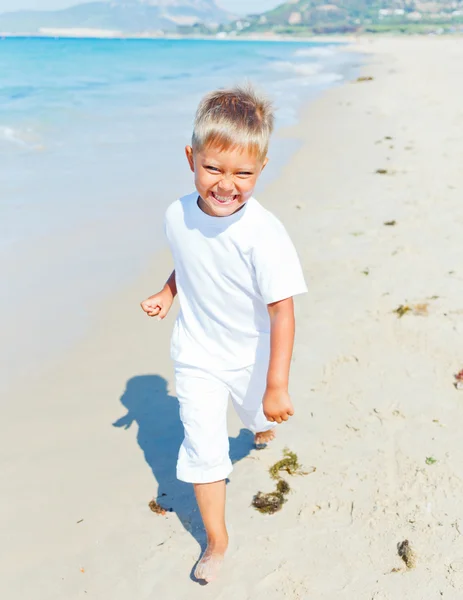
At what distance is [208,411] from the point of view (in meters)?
2.25

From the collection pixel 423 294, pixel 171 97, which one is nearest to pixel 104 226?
pixel 423 294

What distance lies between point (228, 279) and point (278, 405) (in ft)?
1.55

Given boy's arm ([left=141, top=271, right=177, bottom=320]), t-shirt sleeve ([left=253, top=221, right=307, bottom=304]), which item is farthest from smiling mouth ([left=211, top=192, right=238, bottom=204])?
boy's arm ([left=141, top=271, right=177, bottom=320])

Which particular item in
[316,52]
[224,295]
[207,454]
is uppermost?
[224,295]

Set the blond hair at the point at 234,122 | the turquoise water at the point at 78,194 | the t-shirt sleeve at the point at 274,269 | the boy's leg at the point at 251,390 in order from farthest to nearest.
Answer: the turquoise water at the point at 78,194, the boy's leg at the point at 251,390, the t-shirt sleeve at the point at 274,269, the blond hair at the point at 234,122

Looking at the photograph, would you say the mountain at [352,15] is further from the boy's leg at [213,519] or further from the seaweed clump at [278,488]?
the boy's leg at [213,519]

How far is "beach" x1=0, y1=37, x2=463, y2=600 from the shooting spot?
2.23m

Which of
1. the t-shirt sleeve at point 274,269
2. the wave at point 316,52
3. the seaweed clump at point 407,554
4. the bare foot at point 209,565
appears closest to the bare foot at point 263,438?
the bare foot at point 209,565

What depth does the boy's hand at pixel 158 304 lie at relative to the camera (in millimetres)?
2430

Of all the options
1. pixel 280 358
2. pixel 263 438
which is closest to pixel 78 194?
pixel 263 438

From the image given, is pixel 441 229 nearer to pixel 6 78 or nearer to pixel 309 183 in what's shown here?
pixel 309 183

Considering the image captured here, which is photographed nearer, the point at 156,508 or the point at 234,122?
the point at 234,122

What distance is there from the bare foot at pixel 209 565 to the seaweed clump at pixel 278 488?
324 millimetres

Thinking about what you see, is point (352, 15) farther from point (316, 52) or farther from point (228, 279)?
point (228, 279)
